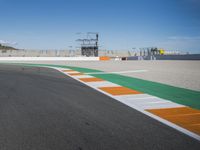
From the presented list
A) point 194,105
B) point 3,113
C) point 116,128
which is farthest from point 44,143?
point 194,105

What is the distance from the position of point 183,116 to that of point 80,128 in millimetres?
2232

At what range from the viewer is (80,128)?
156 inches

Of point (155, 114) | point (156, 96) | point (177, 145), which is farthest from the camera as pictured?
point (156, 96)

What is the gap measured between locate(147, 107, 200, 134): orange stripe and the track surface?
1.31 ft

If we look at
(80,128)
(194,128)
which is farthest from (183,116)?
(80,128)

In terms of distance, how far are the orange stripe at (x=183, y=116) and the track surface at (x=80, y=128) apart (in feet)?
1.31

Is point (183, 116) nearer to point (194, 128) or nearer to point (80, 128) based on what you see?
point (194, 128)

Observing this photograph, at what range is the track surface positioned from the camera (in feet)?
10.8

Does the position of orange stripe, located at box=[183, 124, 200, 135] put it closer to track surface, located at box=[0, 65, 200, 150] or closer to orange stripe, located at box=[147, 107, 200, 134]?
orange stripe, located at box=[147, 107, 200, 134]

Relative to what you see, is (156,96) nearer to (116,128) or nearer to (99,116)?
(99,116)

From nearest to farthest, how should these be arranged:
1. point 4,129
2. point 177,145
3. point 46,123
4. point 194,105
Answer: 1. point 177,145
2. point 4,129
3. point 46,123
4. point 194,105

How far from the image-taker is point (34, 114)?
15.8 feet

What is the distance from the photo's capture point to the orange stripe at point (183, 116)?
423 cm

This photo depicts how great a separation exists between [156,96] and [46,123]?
397cm
